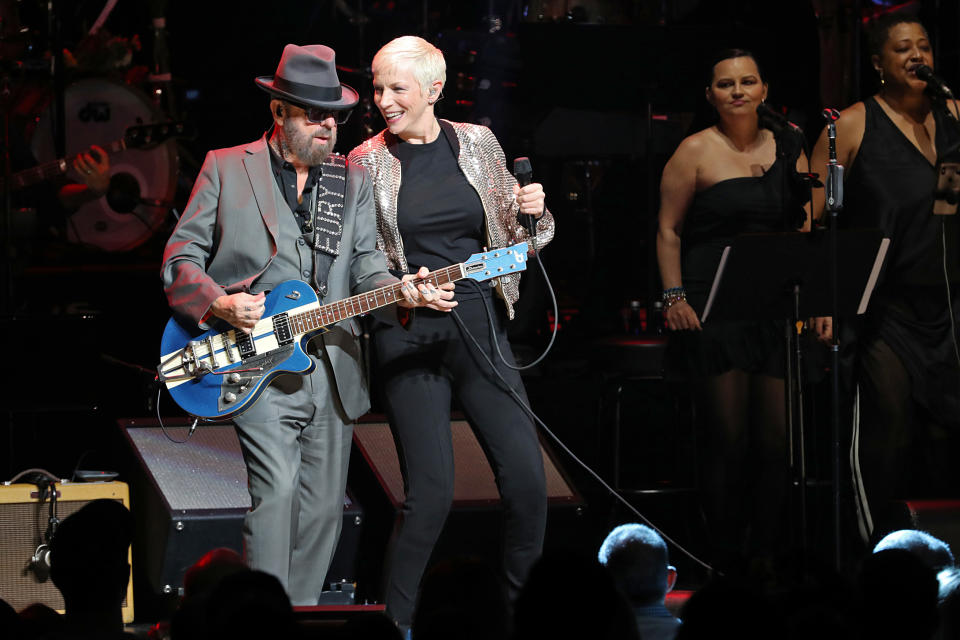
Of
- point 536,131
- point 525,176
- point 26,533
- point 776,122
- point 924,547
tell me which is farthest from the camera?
point 536,131

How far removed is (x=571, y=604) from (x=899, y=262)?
151 inches

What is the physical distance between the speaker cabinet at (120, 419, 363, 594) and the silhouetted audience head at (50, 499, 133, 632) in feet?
7.78

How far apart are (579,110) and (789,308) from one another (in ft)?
11.8

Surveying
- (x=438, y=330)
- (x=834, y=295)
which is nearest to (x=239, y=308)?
(x=438, y=330)

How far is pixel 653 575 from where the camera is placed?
11.6 ft

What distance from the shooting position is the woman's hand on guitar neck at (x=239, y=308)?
4625mm

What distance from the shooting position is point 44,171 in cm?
928

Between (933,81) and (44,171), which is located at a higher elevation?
(933,81)

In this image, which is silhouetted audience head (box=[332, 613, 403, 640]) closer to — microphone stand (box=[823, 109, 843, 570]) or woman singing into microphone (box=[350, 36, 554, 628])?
woman singing into microphone (box=[350, 36, 554, 628])

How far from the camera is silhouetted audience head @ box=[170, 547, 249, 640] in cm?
282

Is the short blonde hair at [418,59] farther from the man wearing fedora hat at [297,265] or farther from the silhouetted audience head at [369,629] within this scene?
the silhouetted audience head at [369,629]

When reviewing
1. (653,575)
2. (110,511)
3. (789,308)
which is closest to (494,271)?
(789,308)

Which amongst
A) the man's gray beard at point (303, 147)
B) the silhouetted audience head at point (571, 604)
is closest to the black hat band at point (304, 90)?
the man's gray beard at point (303, 147)

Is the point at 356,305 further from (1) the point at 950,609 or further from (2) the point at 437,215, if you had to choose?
(1) the point at 950,609
